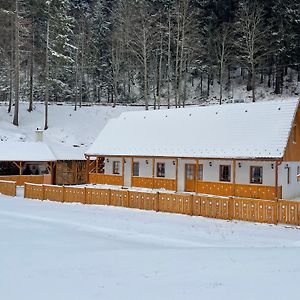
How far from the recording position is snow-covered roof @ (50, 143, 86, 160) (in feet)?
112

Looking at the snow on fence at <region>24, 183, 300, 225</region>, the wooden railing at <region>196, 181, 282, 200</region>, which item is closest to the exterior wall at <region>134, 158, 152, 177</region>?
the wooden railing at <region>196, 181, 282, 200</region>

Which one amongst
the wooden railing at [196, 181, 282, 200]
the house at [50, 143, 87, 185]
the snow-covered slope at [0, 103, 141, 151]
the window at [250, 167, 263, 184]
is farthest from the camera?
the snow-covered slope at [0, 103, 141, 151]

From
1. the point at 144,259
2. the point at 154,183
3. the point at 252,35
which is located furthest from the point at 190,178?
the point at 252,35

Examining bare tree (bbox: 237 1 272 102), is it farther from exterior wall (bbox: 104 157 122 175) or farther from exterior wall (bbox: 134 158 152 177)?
exterior wall (bbox: 104 157 122 175)

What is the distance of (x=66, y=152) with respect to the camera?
3531 cm

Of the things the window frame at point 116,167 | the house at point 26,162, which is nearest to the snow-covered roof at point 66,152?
the house at point 26,162

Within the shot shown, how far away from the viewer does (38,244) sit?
12219 mm

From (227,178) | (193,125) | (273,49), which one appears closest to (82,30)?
(273,49)

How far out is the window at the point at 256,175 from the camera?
79.3 feet

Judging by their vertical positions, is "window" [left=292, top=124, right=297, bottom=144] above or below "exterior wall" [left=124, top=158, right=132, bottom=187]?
above

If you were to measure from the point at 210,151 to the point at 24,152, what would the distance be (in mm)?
14946

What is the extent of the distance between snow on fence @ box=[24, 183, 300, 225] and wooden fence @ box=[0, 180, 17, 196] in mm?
1710

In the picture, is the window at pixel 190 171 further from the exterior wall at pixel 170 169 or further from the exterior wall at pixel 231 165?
the exterior wall at pixel 170 169

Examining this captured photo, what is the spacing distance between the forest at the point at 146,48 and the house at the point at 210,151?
12.9m
